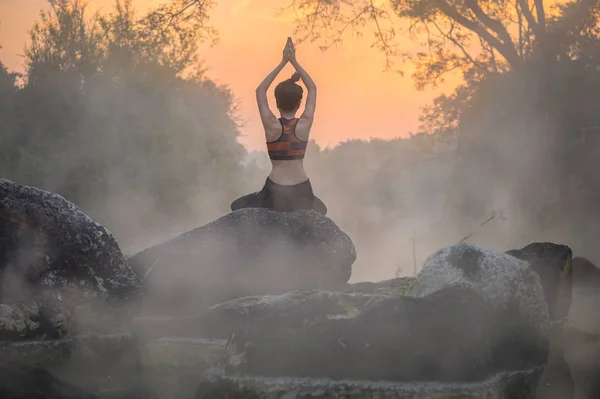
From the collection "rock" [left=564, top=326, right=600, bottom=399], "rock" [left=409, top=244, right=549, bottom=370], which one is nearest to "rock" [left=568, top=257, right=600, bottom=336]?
"rock" [left=564, top=326, right=600, bottom=399]

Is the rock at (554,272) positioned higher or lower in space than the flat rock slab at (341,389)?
higher

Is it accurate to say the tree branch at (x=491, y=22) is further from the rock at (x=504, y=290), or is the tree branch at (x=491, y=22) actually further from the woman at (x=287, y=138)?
Result: the rock at (x=504, y=290)

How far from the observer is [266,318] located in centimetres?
411

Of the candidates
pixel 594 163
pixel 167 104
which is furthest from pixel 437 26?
pixel 167 104

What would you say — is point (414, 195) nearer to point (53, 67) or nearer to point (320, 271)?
point (53, 67)

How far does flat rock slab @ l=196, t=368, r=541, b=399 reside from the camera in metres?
3.75

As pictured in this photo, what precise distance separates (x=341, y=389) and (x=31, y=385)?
2186 mm

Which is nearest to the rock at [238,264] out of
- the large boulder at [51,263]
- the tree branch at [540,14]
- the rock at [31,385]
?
the large boulder at [51,263]

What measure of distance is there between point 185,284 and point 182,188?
20.9 metres

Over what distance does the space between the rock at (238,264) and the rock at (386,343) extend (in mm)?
1796

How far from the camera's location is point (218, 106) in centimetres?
3344

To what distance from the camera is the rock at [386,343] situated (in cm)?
387

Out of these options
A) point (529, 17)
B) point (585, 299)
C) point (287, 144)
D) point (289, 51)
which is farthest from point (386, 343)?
point (529, 17)

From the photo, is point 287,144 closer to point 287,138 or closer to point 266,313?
point 287,138
